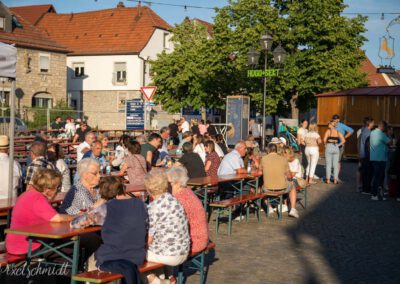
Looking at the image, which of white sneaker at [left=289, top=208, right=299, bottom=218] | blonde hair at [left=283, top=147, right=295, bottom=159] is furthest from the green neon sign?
white sneaker at [left=289, top=208, right=299, bottom=218]

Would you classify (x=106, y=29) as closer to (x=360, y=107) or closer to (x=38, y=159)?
(x=360, y=107)

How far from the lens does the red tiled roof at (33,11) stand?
6519 cm

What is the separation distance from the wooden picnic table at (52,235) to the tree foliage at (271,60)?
35.8 meters

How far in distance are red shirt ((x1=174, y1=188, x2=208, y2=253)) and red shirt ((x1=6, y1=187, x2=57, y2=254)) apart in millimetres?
1517

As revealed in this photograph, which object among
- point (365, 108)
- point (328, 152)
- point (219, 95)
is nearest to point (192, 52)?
point (219, 95)

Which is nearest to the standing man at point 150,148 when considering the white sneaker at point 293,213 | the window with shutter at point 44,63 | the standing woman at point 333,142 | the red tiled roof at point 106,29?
the white sneaker at point 293,213

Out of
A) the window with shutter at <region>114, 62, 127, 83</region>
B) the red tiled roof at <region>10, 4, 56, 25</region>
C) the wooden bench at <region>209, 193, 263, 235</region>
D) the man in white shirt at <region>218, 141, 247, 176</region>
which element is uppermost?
the red tiled roof at <region>10, 4, 56, 25</region>

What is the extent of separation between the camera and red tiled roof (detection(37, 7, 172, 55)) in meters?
56.6

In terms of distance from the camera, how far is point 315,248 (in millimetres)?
10180

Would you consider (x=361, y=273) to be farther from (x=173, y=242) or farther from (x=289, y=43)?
(x=289, y=43)

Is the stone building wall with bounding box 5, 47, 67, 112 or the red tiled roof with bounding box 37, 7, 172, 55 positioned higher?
the red tiled roof with bounding box 37, 7, 172, 55

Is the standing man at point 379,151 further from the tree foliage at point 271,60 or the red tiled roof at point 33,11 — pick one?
the red tiled roof at point 33,11

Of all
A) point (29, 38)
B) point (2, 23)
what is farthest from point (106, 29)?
point (2, 23)

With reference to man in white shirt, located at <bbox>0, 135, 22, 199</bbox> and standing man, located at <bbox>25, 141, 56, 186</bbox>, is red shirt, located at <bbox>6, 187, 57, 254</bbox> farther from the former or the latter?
man in white shirt, located at <bbox>0, 135, 22, 199</bbox>
